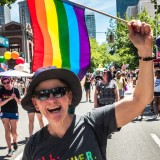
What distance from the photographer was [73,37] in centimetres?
435

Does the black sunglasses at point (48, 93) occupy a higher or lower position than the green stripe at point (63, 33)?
lower

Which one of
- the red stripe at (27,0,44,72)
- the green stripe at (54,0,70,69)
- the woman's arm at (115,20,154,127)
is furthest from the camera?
the green stripe at (54,0,70,69)

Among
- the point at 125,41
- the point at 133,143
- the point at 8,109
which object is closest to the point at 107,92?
the point at 133,143

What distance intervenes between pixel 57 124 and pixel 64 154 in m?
0.22

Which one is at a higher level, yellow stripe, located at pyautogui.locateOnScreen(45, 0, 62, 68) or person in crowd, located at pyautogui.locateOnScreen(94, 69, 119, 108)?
yellow stripe, located at pyautogui.locateOnScreen(45, 0, 62, 68)

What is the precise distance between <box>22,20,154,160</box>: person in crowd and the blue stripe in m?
1.93

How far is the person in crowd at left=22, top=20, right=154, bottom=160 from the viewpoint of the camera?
6.83ft

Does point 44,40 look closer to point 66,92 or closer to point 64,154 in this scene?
point 66,92

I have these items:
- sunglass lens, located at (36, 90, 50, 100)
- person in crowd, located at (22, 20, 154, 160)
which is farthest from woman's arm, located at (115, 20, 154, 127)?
sunglass lens, located at (36, 90, 50, 100)

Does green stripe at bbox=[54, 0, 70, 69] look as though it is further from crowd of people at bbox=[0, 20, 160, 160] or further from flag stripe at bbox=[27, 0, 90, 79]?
crowd of people at bbox=[0, 20, 160, 160]

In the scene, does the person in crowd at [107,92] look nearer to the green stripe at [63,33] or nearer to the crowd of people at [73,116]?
the green stripe at [63,33]

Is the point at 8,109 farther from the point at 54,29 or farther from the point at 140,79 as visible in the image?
the point at 140,79

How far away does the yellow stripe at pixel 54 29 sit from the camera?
4.30 metres

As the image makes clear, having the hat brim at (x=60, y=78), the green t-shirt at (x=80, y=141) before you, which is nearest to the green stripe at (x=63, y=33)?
the hat brim at (x=60, y=78)
